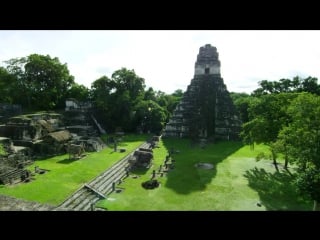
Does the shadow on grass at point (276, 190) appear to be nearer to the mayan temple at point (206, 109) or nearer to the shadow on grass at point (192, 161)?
the shadow on grass at point (192, 161)

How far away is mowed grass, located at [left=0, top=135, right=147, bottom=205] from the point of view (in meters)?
17.5

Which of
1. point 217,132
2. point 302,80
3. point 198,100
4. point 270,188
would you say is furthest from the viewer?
point 302,80

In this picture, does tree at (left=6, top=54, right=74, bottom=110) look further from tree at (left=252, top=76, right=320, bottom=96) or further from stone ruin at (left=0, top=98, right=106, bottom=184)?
tree at (left=252, top=76, right=320, bottom=96)

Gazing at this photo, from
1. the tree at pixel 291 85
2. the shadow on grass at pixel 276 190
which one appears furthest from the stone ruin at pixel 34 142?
the tree at pixel 291 85

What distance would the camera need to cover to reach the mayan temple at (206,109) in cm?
4216

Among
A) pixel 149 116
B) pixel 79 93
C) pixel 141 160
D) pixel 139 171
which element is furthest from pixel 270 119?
pixel 79 93

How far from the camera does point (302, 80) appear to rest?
5081 cm

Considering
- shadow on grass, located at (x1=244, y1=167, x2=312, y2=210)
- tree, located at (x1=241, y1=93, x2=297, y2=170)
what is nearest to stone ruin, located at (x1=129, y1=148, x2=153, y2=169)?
shadow on grass, located at (x1=244, y1=167, x2=312, y2=210)

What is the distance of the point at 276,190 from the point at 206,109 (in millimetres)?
25562

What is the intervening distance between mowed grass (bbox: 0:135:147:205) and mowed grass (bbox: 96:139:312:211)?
2922 mm

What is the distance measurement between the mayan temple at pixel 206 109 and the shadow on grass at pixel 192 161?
99.1 inches

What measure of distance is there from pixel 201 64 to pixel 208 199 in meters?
33.6
